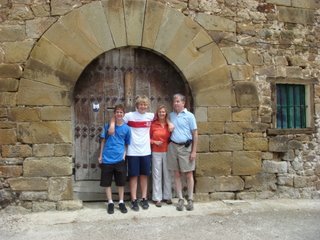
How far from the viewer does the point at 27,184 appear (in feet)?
15.8

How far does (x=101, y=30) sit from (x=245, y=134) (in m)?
2.42

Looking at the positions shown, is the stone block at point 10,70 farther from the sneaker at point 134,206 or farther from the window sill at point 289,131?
the window sill at point 289,131

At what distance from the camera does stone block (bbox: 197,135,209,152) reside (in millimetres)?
5297

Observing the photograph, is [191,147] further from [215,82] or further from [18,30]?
[18,30]

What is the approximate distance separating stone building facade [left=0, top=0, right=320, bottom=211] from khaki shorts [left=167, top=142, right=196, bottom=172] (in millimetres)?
382

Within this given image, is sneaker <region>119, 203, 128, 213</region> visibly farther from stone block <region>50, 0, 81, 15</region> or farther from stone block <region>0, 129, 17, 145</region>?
stone block <region>50, 0, 81, 15</region>

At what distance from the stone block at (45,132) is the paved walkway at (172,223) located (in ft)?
2.92

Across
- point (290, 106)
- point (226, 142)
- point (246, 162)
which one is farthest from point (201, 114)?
point (290, 106)

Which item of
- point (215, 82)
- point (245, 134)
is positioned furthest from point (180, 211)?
point (215, 82)

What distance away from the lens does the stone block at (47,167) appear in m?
4.84

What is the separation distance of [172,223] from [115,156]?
3.51 ft

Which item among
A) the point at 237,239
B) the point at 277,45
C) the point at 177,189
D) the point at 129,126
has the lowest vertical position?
the point at 237,239

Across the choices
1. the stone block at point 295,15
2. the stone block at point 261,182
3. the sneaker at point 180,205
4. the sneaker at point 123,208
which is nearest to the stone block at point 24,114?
the sneaker at point 123,208

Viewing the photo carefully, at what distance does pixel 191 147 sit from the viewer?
503cm
